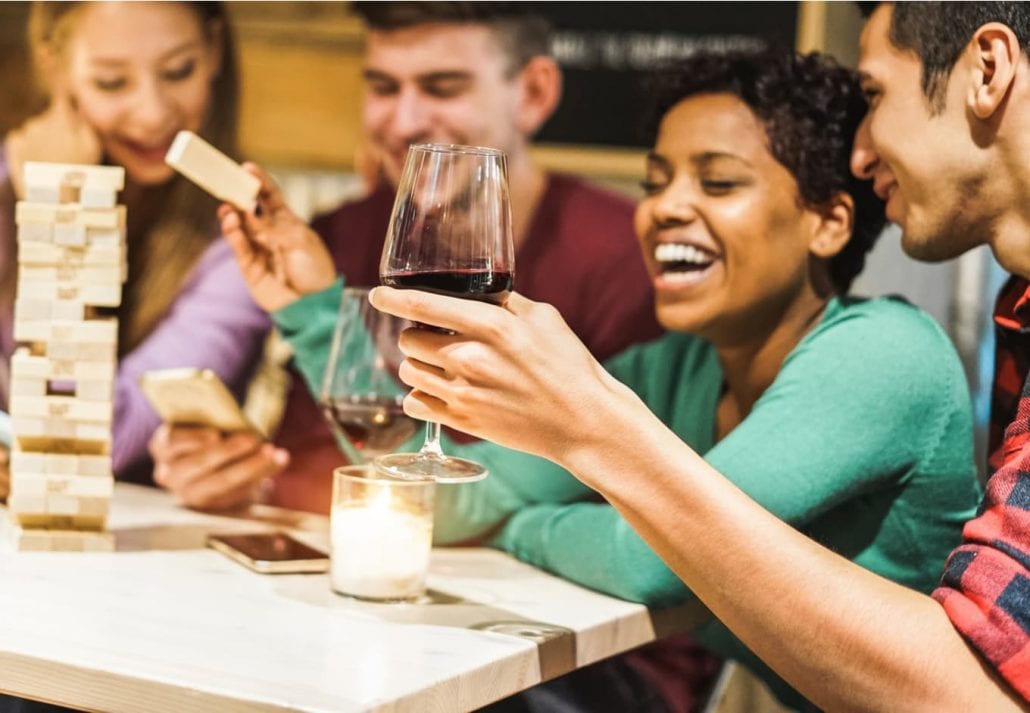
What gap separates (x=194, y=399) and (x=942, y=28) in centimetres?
121

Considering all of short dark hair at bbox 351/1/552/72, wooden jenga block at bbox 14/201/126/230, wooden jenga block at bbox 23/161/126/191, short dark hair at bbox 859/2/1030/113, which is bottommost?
wooden jenga block at bbox 14/201/126/230

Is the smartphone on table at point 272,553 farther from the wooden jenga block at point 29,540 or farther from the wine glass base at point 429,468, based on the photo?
the wine glass base at point 429,468

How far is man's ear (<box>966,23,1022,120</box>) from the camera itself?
1.60 meters

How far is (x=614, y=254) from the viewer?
2.70 m

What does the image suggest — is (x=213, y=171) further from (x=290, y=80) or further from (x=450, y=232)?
(x=290, y=80)

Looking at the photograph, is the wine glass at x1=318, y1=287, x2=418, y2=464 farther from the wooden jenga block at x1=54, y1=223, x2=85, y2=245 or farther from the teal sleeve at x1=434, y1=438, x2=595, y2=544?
the wooden jenga block at x1=54, y1=223, x2=85, y2=245

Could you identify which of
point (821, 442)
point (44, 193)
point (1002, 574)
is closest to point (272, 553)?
point (44, 193)

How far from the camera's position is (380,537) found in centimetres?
156

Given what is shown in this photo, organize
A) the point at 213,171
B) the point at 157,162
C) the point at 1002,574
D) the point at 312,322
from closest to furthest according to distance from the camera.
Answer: the point at 1002,574, the point at 213,171, the point at 312,322, the point at 157,162

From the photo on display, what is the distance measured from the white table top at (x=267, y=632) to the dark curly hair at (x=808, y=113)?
71 cm

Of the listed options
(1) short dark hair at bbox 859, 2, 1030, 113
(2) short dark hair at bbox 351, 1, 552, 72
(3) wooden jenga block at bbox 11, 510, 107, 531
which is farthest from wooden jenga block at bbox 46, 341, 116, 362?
(2) short dark hair at bbox 351, 1, 552, 72

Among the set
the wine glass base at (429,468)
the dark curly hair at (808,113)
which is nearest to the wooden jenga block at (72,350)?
the wine glass base at (429,468)

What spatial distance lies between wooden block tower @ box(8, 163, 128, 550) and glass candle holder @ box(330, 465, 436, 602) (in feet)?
1.13

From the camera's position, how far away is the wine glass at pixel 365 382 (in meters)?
1.83
